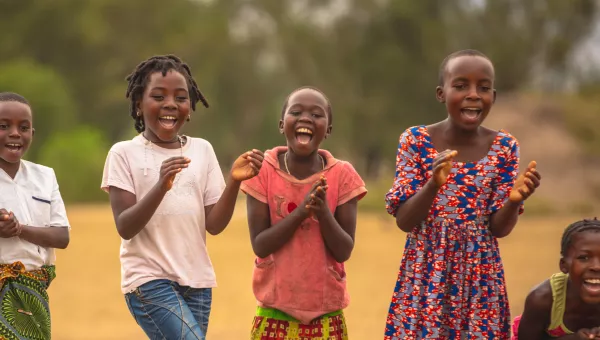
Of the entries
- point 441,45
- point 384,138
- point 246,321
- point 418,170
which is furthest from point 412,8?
point 418,170

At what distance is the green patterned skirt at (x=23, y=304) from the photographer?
3725 mm

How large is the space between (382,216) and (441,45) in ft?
59.7

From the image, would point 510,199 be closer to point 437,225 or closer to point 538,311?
point 437,225

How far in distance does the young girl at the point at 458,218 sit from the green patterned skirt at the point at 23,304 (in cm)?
161

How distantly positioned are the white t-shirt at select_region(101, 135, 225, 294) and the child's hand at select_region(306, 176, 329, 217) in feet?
1.88

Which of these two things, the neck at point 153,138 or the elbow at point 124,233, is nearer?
the elbow at point 124,233

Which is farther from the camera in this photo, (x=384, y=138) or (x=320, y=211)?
(x=384, y=138)

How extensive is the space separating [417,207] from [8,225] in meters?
1.81

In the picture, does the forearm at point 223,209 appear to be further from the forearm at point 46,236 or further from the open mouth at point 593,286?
the open mouth at point 593,286

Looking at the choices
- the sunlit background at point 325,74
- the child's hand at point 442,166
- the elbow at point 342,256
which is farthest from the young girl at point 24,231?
the sunlit background at point 325,74

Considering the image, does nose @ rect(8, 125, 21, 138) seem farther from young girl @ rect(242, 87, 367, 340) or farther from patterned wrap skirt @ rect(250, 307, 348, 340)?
patterned wrap skirt @ rect(250, 307, 348, 340)

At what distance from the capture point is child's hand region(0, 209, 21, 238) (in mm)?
3629

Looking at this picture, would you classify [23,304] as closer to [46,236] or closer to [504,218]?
[46,236]

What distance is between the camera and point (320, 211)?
3.74 meters
